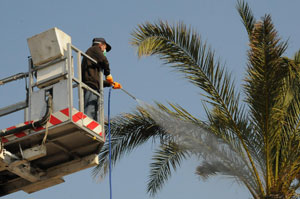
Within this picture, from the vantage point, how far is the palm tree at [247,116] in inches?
554

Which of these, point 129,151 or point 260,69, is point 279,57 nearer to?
point 260,69

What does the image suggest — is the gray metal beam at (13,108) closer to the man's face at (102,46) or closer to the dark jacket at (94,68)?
the dark jacket at (94,68)

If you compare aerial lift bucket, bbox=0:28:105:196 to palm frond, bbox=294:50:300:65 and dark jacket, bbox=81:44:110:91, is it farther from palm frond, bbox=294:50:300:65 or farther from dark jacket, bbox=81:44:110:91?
palm frond, bbox=294:50:300:65

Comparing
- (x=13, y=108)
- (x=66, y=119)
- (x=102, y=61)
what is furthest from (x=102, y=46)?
(x=66, y=119)

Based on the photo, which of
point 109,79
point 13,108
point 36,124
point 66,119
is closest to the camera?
point 66,119

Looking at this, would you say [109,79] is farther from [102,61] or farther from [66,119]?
[66,119]

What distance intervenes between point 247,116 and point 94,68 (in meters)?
3.17

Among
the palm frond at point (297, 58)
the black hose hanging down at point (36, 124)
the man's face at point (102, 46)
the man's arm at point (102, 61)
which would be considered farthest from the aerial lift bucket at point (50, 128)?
the palm frond at point (297, 58)

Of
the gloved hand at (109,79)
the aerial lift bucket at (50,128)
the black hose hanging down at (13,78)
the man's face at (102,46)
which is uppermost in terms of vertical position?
the man's face at (102,46)

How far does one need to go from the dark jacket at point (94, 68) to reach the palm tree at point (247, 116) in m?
1.58

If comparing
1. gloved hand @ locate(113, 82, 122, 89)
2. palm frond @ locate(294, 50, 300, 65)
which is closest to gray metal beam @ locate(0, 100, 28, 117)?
gloved hand @ locate(113, 82, 122, 89)

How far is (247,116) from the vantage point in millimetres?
14539

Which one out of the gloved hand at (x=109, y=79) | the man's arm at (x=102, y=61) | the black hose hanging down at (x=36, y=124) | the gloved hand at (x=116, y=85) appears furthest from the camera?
the gloved hand at (x=116, y=85)

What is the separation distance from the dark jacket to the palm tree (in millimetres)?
1582
